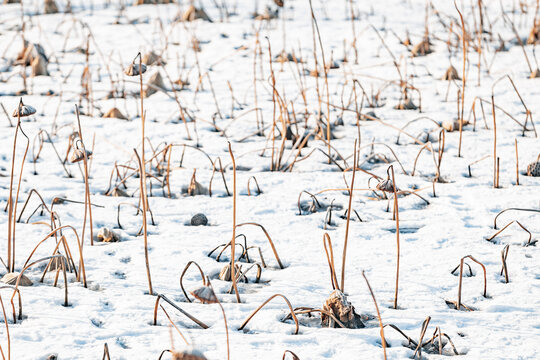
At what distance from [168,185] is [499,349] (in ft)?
5.18

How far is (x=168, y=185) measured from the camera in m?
2.62

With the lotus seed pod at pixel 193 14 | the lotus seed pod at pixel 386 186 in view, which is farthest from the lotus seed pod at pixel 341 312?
the lotus seed pod at pixel 193 14

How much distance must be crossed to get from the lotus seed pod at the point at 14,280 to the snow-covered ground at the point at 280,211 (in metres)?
0.03

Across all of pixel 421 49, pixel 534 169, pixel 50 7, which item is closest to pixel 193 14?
pixel 50 7

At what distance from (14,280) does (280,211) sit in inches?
42.6

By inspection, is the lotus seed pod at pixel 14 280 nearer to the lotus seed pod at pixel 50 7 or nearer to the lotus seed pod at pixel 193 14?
the lotus seed pod at pixel 193 14

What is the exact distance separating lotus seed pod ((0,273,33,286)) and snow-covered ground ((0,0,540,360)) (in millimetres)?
33

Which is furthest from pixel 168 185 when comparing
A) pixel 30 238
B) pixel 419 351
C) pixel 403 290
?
pixel 419 351

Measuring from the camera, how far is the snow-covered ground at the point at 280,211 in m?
1.56

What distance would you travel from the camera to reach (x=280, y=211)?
2475 millimetres

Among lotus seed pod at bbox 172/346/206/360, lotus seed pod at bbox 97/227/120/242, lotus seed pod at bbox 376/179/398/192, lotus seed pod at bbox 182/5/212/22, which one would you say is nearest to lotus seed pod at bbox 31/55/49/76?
lotus seed pod at bbox 182/5/212/22

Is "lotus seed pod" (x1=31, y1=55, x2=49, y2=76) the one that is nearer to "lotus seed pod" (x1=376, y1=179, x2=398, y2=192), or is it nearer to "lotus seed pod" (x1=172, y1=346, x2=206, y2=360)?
"lotus seed pod" (x1=376, y1=179, x2=398, y2=192)

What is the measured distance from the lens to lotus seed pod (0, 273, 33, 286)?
1.77 m

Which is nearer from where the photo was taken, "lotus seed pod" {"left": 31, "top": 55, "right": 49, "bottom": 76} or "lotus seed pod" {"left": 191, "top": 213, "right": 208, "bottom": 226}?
"lotus seed pod" {"left": 191, "top": 213, "right": 208, "bottom": 226}
